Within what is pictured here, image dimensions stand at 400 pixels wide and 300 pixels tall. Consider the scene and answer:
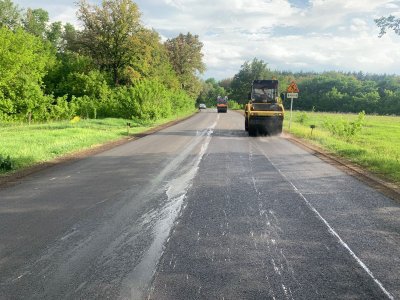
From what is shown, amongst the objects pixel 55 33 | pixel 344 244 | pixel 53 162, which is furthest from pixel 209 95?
pixel 344 244

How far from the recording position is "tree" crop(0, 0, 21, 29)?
6388 centimetres

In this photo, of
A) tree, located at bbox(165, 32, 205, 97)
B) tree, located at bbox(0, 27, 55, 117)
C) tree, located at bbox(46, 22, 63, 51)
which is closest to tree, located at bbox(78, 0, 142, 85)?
tree, located at bbox(0, 27, 55, 117)

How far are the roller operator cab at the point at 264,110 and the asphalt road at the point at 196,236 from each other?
10.6 meters

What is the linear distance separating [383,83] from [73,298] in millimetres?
146487

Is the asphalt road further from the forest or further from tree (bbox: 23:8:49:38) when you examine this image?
tree (bbox: 23:8:49:38)

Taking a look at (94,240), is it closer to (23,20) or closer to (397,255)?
(397,255)

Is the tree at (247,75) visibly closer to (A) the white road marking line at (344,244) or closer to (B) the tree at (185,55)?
(B) the tree at (185,55)

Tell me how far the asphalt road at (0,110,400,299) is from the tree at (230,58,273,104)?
9927 centimetres

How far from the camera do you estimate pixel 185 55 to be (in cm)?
6675

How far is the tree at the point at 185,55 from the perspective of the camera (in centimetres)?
6631

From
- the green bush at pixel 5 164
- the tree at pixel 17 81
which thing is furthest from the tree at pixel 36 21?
the green bush at pixel 5 164

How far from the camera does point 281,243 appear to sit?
520 cm

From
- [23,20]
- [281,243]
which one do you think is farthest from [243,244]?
[23,20]

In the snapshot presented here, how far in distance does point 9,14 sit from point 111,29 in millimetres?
36536
